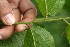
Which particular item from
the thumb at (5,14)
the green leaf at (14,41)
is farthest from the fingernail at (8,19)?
the green leaf at (14,41)

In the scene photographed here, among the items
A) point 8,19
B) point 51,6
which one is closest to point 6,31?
point 8,19

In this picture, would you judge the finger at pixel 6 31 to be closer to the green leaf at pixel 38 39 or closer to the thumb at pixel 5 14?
the thumb at pixel 5 14

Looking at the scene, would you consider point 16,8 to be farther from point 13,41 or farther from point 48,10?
point 48,10

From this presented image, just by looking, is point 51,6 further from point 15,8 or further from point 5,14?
point 15,8

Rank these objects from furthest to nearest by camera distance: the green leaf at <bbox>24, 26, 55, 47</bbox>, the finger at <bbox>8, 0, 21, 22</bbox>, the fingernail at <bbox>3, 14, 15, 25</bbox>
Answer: the finger at <bbox>8, 0, 21, 22</bbox>
the fingernail at <bbox>3, 14, 15, 25</bbox>
the green leaf at <bbox>24, 26, 55, 47</bbox>

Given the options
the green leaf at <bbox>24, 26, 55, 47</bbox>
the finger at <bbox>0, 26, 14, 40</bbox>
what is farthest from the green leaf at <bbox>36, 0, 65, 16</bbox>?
the finger at <bbox>0, 26, 14, 40</bbox>

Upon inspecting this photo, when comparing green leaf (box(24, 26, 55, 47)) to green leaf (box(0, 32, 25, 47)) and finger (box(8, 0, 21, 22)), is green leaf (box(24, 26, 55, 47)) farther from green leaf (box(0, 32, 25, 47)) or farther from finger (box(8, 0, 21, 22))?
finger (box(8, 0, 21, 22))
